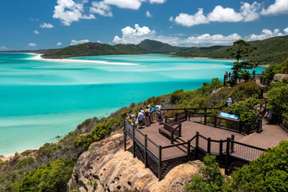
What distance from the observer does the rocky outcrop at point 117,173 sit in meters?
8.87

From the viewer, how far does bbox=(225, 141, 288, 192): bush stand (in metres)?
5.04

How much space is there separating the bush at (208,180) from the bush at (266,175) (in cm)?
59

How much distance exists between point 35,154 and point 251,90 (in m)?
16.2

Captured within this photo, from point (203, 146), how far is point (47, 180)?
840 centimetres

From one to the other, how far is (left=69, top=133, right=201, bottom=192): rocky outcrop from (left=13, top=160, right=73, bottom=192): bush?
2.67 feet

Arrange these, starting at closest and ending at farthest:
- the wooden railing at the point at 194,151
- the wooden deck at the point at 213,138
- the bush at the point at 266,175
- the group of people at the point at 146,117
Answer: the bush at the point at 266,175
the wooden railing at the point at 194,151
the wooden deck at the point at 213,138
the group of people at the point at 146,117

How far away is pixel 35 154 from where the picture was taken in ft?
68.6

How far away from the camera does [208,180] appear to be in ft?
23.7

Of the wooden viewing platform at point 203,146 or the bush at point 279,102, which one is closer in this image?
the wooden viewing platform at point 203,146

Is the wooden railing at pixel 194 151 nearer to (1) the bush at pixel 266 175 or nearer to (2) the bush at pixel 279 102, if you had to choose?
(1) the bush at pixel 266 175

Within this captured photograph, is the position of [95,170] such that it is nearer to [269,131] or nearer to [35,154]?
[269,131]

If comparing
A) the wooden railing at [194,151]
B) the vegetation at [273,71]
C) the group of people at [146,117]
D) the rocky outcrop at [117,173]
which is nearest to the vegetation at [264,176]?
the rocky outcrop at [117,173]

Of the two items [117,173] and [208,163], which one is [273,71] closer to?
[117,173]

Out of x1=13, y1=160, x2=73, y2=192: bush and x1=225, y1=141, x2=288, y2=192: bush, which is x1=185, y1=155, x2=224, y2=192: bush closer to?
x1=225, y1=141, x2=288, y2=192: bush
